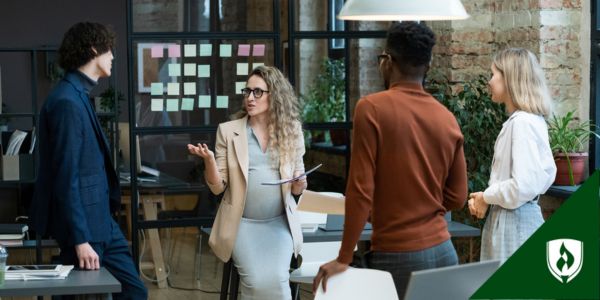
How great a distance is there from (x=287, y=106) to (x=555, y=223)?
11.7 ft

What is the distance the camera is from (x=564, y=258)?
177 cm

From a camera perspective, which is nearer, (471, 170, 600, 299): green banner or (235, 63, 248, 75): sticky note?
(471, 170, 600, 299): green banner

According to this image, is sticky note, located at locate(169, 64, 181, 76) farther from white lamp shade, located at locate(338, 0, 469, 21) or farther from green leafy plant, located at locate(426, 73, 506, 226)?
white lamp shade, located at locate(338, 0, 469, 21)

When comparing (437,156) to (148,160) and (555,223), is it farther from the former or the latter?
(148,160)

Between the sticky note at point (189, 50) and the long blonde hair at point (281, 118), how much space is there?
1.39m

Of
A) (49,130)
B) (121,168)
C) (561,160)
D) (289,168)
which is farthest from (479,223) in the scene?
(121,168)

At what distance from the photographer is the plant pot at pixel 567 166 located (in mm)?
5977

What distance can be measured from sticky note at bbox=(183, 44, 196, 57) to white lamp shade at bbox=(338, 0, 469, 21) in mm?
2358

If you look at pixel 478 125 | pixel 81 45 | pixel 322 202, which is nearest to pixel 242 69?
pixel 478 125

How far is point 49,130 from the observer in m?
4.23

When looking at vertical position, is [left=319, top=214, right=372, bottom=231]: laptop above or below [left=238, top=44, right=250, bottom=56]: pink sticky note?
below

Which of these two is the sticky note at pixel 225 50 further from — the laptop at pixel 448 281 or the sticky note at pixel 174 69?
the laptop at pixel 448 281

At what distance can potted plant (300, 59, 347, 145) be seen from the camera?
7.02 m

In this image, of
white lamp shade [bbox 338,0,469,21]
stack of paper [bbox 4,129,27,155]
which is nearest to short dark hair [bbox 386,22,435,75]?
white lamp shade [bbox 338,0,469,21]
